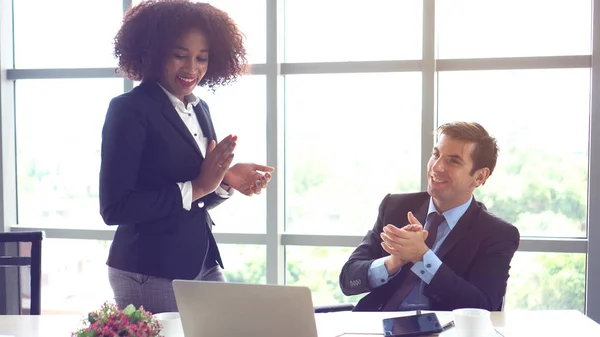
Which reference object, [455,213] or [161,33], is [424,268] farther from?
[161,33]

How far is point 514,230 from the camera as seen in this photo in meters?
2.26

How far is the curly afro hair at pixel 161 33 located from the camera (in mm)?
2195

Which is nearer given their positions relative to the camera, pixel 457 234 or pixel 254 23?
pixel 457 234

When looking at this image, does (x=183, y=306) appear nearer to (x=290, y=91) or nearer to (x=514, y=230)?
(x=514, y=230)

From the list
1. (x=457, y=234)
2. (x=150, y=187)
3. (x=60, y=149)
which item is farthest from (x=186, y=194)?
(x=60, y=149)

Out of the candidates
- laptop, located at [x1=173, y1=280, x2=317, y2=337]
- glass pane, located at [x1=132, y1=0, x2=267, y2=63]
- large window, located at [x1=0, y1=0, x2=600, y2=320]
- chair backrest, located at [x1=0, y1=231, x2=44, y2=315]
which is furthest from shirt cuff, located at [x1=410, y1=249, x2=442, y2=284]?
glass pane, located at [x1=132, y1=0, x2=267, y2=63]

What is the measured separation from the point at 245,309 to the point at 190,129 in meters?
1.04

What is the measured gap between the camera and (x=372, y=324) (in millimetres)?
1783

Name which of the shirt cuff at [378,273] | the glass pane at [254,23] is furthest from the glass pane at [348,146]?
the shirt cuff at [378,273]

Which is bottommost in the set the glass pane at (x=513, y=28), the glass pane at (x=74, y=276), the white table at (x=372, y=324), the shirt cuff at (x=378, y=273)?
the glass pane at (x=74, y=276)

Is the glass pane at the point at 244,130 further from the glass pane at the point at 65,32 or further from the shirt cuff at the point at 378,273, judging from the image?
the shirt cuff at the point at 378,273

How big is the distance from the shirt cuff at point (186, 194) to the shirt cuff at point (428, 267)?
0.81 meters

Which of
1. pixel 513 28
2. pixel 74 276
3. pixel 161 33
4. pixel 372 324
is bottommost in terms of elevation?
pixel 74 276

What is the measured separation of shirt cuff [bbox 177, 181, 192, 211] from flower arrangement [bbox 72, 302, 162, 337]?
748mm
